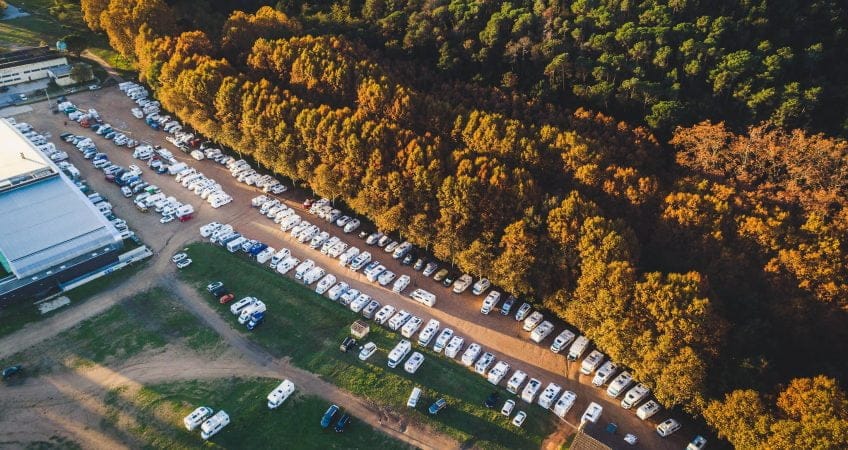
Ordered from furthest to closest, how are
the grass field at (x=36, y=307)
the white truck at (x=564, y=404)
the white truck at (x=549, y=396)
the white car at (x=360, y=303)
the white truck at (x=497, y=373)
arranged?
the white car at (x=360, y=303), the grass field at (x=36, y=307), the white truck at (x=497, y=373), the white truck at (x=549, y=396), the white truck at (x=564, y=404)

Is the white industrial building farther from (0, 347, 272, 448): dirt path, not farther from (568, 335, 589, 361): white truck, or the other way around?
(568, 335, 589, 361): white truck

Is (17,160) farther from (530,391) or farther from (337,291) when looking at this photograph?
(530,391)

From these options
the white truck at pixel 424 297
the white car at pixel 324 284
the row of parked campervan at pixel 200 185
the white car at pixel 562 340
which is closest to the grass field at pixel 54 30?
the row of parked campervan at pixel 200 185

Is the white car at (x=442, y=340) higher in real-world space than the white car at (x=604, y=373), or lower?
lower

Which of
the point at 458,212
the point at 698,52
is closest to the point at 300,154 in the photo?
the point at 458,212

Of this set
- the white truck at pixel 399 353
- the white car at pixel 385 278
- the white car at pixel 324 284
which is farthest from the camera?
the white car at pixel 385 278

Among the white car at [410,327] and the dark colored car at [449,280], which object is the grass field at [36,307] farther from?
the dark colored car at [449,280]
